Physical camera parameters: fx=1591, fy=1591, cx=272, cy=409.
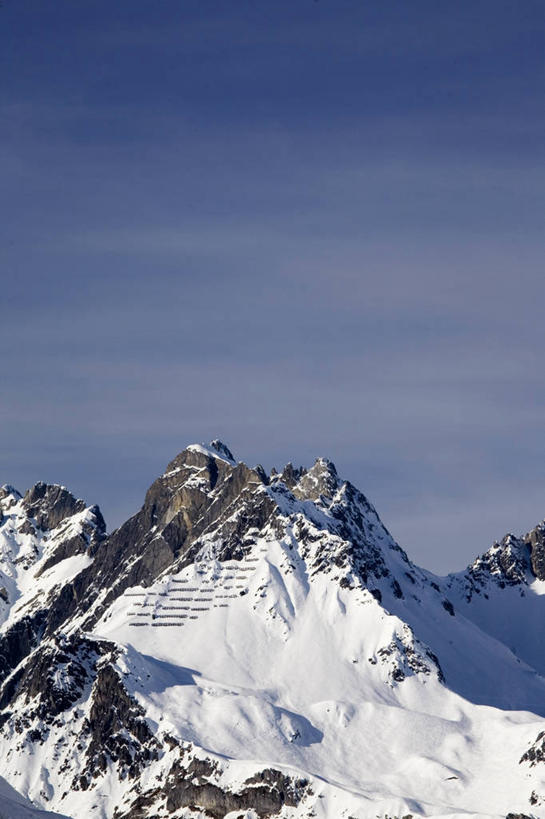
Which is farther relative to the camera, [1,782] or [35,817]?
[1,782]

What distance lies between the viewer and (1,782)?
340 feet

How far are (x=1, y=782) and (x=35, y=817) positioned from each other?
27.3 ft

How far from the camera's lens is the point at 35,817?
96062 millimetres
